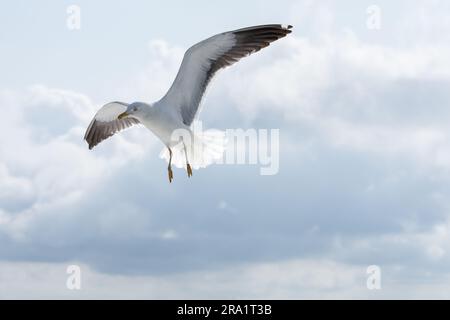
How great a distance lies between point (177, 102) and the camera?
443 inches

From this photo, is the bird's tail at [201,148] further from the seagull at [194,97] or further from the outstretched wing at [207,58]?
the outstretched wing at [207,58]

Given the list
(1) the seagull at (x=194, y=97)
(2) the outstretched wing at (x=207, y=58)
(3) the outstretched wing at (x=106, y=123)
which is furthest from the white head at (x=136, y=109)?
(3) the outstretched wing at (x=106, y=123)

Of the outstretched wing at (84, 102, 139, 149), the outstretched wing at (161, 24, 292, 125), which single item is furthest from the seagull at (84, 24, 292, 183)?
the outstretched wing at (84, 102, 139, 149)

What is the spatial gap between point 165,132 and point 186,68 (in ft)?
3.25

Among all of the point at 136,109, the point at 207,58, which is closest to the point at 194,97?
the point at 207,58

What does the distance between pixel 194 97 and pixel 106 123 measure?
2676 mm

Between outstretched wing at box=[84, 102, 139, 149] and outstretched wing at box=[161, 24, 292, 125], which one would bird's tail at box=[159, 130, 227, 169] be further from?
outstretched wing at box=[84, 102, 139, 149]

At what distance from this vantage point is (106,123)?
13.4 m

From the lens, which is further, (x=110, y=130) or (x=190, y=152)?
(x=110, y=130)

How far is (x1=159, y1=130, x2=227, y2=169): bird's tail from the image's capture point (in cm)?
1118

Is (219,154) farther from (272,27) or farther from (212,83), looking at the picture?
(272,27)

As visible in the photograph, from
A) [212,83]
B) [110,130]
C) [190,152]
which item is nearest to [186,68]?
[212,83]

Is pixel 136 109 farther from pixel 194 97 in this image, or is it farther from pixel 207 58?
pixel 207 58
